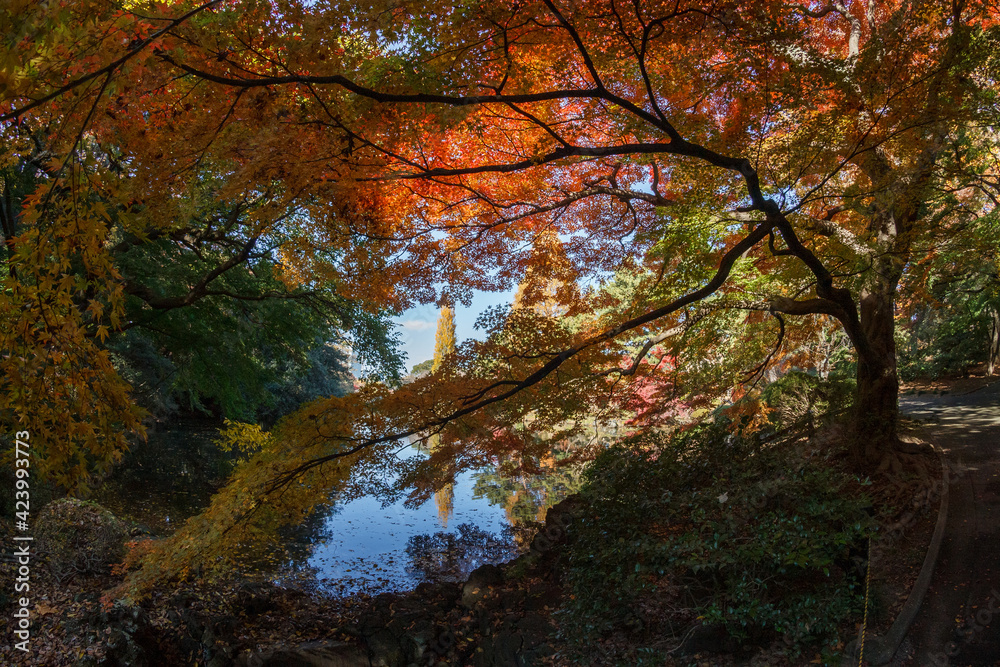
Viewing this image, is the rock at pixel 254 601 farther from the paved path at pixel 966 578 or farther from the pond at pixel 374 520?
the paved path at pixel 966 578

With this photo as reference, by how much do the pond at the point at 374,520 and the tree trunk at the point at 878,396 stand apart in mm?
4261

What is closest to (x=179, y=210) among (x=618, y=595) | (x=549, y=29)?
(x=549, y=29)

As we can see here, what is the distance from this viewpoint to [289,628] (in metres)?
6.55

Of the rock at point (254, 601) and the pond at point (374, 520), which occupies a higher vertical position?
the pond at point (374, 520)

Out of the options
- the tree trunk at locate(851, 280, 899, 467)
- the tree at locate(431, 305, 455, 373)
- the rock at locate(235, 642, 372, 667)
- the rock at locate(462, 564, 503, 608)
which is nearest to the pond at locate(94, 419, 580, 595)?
the rock at locate(462, 564, 503, 608)

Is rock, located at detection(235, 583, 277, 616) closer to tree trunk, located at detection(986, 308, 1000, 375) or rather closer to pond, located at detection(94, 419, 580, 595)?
pond, located at detection(94, 419, 580, 595)

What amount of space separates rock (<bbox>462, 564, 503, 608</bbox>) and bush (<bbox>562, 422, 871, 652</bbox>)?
2.06m

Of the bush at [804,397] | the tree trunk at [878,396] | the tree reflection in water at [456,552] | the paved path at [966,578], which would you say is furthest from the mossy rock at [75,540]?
the tree trunk at [878,396]

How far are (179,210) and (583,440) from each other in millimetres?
11627

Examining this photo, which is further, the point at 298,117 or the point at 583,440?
the point at 583,440

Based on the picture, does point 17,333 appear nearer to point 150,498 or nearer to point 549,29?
point 549,29

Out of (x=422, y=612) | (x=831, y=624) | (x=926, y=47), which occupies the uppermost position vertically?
(x=926, y=47)

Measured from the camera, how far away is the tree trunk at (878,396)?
20.9ft

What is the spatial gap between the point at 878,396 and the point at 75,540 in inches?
397
